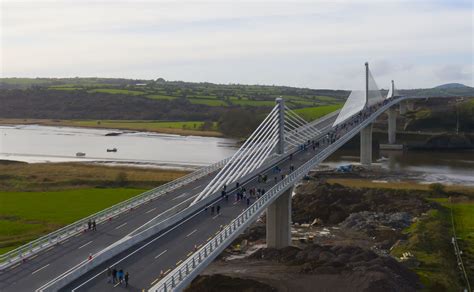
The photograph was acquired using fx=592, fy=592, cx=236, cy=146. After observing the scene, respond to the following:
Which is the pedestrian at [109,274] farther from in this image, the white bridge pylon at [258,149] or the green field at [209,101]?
the green field at [209,101]

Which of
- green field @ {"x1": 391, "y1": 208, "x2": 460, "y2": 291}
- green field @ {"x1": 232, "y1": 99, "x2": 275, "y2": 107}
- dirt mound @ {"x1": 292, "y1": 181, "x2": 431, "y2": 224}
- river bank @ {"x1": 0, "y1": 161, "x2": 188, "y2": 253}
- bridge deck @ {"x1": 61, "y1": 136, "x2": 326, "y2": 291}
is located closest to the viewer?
bridge deck @ {"x1": 61, "y1": 136, "x2": 326, "y2": 291}

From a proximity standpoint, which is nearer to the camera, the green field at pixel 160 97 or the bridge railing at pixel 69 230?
the bridge railing at pixel 69 230

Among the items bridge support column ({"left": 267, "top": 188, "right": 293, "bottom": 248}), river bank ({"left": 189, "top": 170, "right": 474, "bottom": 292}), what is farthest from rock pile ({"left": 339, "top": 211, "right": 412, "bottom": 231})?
bridge support column ({"left": 267, "top": 188, "right": 293, "bottom": 248})

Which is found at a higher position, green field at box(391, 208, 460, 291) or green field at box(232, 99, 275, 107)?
green field at box(232, 99, 275, 107)

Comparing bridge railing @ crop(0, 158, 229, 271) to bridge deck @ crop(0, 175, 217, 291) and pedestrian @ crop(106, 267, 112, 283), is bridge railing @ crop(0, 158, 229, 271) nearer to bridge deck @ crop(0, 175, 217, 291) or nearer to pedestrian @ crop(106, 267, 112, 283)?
bridge deck @ crop(0, 175, 217, 291)

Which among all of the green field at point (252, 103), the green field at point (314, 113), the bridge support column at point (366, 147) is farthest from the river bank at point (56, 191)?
the green field at point (252, 103)

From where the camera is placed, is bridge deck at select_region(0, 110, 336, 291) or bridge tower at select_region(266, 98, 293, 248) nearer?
bridge deck at select_region(0, 110, 336, 291)

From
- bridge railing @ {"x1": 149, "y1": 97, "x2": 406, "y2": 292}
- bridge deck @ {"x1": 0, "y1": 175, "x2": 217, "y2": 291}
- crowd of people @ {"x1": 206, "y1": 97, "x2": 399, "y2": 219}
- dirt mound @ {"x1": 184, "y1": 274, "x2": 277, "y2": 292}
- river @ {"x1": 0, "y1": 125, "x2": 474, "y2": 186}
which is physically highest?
crowd of people @ {"x1": 206, "y1": 97, "x2": 399, "y2": 219}

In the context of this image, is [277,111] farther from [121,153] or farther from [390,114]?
[390,114]
